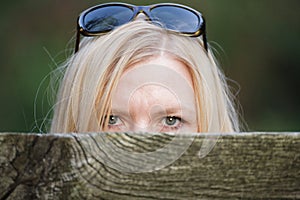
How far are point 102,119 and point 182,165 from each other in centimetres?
55

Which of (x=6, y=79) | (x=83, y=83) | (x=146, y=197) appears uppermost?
(x=146, y=197)

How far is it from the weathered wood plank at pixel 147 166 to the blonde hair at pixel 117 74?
0.54m

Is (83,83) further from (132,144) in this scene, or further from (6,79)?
(6,79)

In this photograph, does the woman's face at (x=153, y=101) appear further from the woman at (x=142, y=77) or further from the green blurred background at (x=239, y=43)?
the green blurred background at (x=239, y=43)

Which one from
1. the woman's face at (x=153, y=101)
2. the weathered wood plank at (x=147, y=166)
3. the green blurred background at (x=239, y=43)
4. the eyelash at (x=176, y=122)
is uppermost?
the weathered wood plank at (x=147, y=166)

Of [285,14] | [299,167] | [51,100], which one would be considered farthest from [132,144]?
[285,14]

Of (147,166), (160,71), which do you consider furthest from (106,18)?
(147,166)

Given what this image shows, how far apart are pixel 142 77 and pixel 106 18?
18 cm

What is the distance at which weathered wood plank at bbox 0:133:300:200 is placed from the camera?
71cm

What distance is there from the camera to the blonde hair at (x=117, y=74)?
1.32 m

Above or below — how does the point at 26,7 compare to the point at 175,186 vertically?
below

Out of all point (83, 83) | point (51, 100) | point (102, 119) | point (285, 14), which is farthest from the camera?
point (285, 14)

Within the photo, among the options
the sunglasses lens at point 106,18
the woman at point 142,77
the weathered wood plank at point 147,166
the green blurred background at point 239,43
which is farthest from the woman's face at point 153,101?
the green blurred background at point 239,43

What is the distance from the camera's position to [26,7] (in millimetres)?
6414
